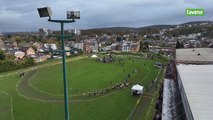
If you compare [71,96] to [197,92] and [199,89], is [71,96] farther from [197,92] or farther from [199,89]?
[197,92]

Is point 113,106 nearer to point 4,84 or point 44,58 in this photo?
point 4,84

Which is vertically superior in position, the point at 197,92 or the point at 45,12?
the point at 45,12

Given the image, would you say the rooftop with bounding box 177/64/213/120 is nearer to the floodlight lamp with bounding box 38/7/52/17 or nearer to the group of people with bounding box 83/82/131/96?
the group of people with bounding box 83/82/131/96

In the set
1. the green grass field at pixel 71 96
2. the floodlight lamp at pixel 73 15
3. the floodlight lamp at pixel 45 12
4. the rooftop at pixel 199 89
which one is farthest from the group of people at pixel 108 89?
the floodlight lamp at pixel 45 12

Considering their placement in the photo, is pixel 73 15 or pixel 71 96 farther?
pixel 71 96

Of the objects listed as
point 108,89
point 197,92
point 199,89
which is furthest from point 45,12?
point 108,89

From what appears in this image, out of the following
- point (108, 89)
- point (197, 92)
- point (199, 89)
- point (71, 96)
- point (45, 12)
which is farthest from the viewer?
point (108, 89)

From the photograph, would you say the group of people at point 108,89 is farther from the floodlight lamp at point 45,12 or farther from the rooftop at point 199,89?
the floodlight lamp at point 45,12
